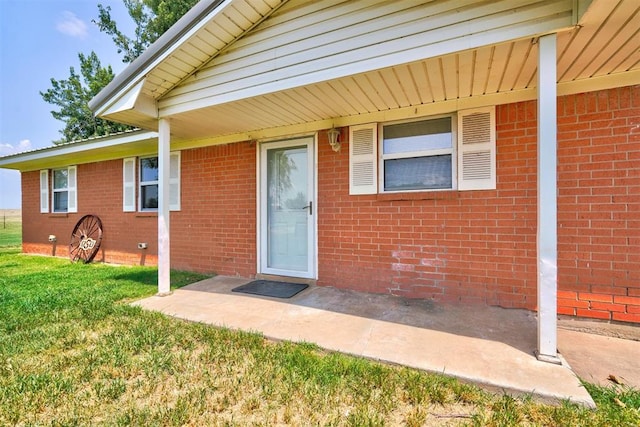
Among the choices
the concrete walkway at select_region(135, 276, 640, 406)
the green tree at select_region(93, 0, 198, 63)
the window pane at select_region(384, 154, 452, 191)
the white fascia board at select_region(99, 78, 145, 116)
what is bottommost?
the concrete walkway at select_region(135, 276, 640, 406)

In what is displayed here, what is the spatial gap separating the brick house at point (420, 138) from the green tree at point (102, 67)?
37.8 feet

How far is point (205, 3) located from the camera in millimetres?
3002

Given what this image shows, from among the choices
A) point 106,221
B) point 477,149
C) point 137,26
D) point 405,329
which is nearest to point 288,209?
point 405,329

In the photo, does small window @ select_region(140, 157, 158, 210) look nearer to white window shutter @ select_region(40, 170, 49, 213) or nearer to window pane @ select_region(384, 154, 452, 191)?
white window shutter @ select_region(40, 170, 49, 213)

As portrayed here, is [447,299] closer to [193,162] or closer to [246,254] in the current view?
[246,254]

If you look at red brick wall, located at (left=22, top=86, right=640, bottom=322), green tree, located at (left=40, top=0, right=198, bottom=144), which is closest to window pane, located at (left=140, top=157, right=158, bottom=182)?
red brick wall, located at (left=22, top=86, right=640, bottom=322)

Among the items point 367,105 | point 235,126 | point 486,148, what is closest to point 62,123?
point 235,126

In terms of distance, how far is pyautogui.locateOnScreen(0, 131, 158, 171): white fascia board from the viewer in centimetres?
556

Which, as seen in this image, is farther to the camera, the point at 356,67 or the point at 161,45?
the point at 161,45

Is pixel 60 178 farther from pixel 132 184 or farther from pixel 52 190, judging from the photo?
pixel 132 184

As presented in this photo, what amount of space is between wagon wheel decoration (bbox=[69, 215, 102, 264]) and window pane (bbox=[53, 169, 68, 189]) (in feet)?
4.86

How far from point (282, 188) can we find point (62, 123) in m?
20.2

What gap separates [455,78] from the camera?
290cm

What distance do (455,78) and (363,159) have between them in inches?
57.4
